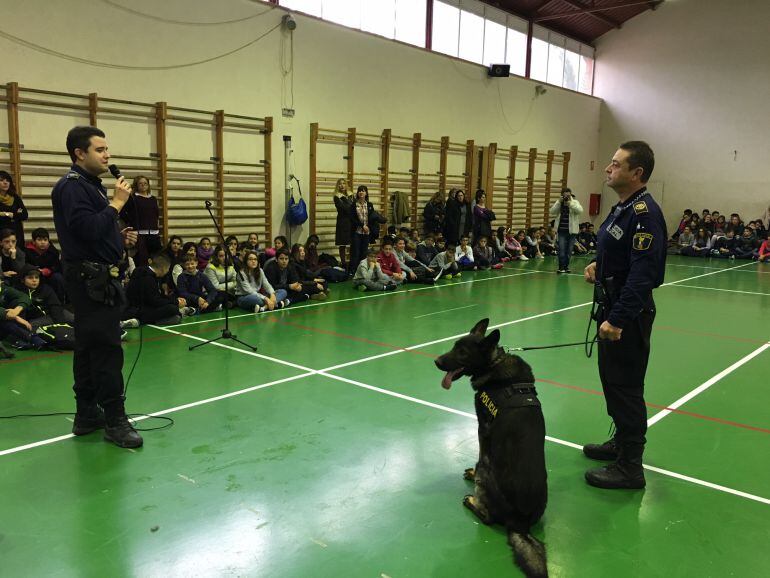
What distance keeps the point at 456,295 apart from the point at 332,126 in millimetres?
5081

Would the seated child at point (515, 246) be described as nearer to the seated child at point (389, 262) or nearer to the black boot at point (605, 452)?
the seated child at point (389, 262)

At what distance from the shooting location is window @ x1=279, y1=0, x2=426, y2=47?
12704 mm

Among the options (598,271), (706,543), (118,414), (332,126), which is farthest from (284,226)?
(706,543)

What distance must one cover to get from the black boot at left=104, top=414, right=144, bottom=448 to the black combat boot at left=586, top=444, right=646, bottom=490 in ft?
9.55

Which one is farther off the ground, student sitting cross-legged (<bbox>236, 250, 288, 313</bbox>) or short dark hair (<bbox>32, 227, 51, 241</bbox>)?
short dark hair (<bbox>32, 227, 51, 241</bbox>)

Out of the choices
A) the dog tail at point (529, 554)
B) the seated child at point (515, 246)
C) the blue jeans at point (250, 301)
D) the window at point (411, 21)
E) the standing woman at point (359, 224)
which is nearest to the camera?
the dog tail at point (529, 554)

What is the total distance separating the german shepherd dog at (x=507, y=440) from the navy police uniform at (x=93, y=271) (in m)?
2.18

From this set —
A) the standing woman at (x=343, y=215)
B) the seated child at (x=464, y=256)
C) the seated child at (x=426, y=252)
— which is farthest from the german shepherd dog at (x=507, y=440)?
the seated child at (x=464, y=256)

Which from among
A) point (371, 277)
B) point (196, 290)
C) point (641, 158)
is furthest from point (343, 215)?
point (641, 158)

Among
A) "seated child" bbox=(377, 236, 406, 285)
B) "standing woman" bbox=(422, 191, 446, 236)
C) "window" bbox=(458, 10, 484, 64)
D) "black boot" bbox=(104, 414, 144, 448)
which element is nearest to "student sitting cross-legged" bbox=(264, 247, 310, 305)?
"seated child" bbox=(377, 236, 406, 285)

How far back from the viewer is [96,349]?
13.0 feet

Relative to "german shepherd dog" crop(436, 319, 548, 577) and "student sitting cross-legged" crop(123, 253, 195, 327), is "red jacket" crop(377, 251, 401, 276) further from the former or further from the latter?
"german shepherd dog" crop(436, 319, 548, 577)

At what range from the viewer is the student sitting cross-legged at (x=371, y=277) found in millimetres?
10820

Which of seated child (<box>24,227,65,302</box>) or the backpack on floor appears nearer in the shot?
the backpack on floor
